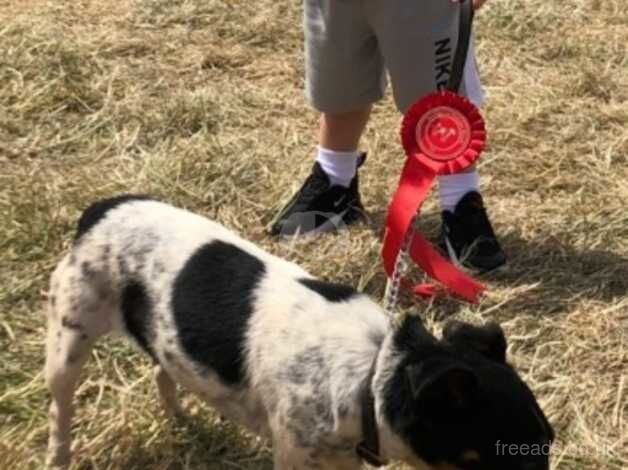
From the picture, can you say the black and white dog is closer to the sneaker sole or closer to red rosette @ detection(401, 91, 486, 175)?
red rosette @ detection(401, 91, 486, 175)

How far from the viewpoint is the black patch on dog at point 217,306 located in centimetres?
288

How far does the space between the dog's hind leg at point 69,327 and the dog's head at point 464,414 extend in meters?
1.00

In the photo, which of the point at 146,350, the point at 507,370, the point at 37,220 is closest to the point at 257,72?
the point at 37,220

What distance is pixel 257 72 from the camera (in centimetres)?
601

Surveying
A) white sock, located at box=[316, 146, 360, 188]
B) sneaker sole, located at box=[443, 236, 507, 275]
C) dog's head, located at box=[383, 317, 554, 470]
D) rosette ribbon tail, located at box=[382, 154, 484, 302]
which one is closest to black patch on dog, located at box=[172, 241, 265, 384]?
dog's head, located at box=[383, 317, 554, 470]

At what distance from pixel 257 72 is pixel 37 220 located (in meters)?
2.01

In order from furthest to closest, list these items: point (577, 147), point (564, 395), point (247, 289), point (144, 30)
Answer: point (144, 30), point (577, 147), point (564, 395), point (247, 289)

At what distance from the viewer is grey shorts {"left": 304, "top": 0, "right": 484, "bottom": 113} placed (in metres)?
3.99

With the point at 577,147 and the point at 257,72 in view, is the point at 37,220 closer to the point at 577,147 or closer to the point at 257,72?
the point at 257,72

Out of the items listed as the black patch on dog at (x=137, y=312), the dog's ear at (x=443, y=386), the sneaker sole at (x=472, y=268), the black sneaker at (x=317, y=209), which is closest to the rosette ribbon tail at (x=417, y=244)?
the sneaker sole at (x=472, y=268)

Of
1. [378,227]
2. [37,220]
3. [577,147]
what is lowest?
[37,220]

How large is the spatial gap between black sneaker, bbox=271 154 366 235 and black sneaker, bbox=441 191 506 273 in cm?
49

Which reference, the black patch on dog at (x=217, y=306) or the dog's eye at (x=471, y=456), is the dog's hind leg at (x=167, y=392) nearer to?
the black patch on dog at (x=217, y=306)

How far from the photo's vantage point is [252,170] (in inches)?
197
